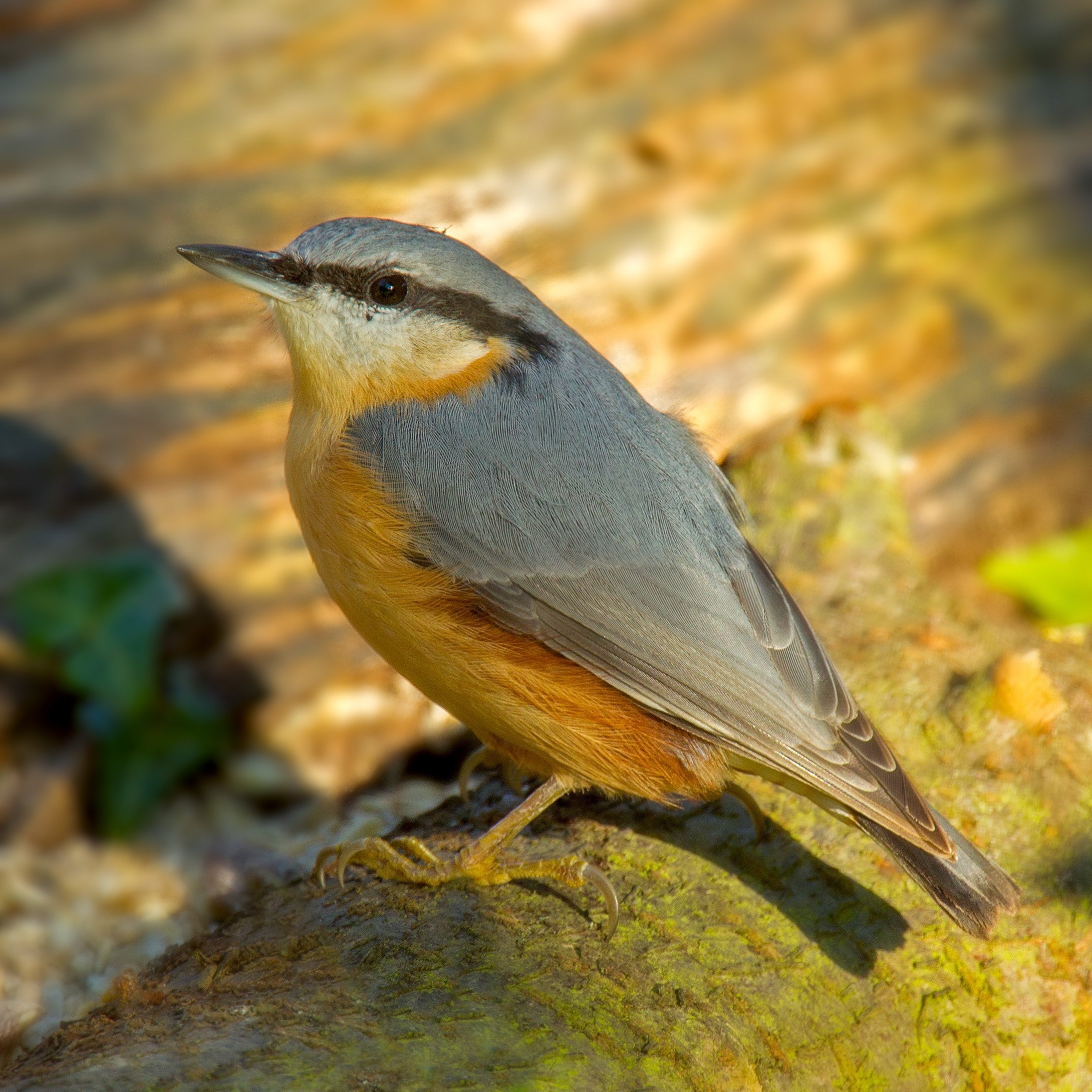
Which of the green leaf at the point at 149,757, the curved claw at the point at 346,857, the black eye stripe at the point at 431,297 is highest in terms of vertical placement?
the black eye stripe at the point at 431,297

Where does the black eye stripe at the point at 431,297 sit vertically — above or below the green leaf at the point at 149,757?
above

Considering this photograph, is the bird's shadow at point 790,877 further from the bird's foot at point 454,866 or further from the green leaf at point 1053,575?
the green leaf at point 1053,575

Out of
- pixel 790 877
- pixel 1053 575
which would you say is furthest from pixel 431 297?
pixel 1053 575

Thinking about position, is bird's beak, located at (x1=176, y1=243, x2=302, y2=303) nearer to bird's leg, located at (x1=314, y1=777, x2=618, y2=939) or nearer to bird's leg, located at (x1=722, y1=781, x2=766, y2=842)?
bird's leg, located at (x1=314, y1=777, x2=618, y2=939)

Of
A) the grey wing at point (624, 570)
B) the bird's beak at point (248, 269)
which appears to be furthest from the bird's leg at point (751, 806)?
the bird's beak at point (248, 269)

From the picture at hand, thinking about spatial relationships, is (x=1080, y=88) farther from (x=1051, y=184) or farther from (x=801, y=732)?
(x=801, y=732)
